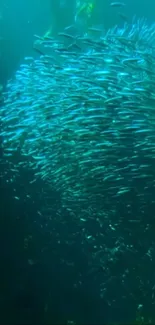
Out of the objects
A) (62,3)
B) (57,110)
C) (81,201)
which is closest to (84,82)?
(57,110)

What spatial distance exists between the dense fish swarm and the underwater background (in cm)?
2

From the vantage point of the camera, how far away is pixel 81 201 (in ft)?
25.2

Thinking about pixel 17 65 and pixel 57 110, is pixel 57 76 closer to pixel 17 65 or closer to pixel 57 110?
pixel 57 110

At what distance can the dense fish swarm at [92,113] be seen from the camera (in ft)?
17.4

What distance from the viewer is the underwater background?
570 centimetres

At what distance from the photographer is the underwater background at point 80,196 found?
5.70m

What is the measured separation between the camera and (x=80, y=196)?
7.61 m

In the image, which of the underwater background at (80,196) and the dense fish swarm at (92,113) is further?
the underwater background at (80,196)

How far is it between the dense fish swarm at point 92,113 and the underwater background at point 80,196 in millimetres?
22

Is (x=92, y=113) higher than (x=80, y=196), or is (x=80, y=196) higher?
(x=92, y=113)

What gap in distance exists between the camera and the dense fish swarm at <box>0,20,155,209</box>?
17.4 feet

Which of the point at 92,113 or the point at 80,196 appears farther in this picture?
the point at 80,196

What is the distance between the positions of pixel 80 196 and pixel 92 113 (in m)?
2.11

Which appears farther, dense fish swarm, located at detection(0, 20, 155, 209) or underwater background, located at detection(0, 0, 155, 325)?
underwater background, located at detection(0, 0, 155, 325)
